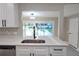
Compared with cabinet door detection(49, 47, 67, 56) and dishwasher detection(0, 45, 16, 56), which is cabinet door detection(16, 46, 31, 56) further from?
cabinet door detection(49, 47, 67, 56)

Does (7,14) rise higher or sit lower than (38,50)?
higher

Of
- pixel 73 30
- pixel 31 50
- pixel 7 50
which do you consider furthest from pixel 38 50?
pixel 73 30

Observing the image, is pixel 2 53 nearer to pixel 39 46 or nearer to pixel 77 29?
pixel 39 46

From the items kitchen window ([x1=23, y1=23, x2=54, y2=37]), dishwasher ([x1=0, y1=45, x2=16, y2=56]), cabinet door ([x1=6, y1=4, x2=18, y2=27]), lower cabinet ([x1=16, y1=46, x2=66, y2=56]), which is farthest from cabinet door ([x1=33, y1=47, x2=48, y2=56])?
kitchen window ([x1=23, y1=23, x2=54, y2=37])

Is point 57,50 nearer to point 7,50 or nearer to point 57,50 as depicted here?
point 57,50

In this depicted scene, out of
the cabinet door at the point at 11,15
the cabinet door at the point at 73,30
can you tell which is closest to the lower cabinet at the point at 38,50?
the cabinet door at the point at 11,15

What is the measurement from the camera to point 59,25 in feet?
11.5

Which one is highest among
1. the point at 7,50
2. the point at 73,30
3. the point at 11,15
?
the point at 11,15

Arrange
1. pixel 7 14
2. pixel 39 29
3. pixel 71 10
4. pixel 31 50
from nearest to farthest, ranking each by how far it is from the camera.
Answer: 1. pixel 31 50
2. pixel 7 14
3. pixel 39 29
4. pixel 71 10

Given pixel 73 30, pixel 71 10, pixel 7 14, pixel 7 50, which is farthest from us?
pixel 73 30

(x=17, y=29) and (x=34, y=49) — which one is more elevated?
(x=17, y=29)

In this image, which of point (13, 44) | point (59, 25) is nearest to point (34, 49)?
point (13, 44)

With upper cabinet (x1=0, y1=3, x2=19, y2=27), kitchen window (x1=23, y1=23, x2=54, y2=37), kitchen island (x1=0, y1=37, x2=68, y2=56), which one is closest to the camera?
kitchen island (x1=0, y1=37, x2=68, y2=56)

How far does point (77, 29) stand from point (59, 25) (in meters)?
0.63
